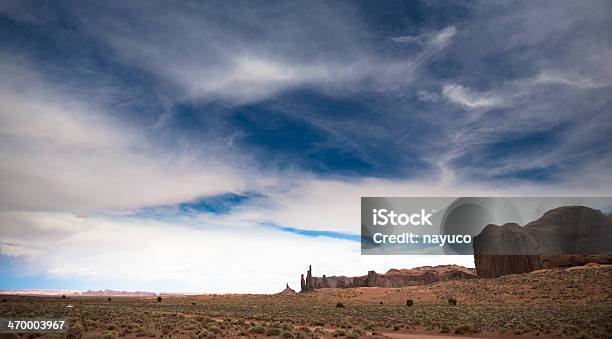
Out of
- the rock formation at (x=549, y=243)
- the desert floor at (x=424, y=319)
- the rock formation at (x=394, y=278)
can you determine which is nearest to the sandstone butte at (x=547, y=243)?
the rock formation at (x=549, y=243)

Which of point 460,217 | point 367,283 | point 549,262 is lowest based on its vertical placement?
point 367,283

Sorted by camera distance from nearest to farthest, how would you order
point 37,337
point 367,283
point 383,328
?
1. point 37,337
2. point 383,328
3. point 367,283

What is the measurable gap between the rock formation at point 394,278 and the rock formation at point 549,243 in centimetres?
3467

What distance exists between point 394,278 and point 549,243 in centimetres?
7072

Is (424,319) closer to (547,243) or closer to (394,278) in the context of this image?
(547,243)

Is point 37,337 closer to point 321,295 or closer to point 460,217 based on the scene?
point 321,295

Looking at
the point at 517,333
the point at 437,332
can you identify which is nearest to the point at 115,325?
the point at 437,332

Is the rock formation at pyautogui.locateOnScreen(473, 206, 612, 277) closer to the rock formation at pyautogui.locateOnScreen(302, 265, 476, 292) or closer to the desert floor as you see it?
the desert floor

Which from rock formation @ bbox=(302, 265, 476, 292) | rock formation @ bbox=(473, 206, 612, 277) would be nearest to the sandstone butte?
rock formation @ bbox=(473, 206, 612, 277)

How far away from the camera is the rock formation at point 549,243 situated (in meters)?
99.8

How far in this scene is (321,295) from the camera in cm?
9000

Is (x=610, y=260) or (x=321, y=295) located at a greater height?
(x=610, y=260)

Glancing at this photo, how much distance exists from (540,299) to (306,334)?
51442 millimetres

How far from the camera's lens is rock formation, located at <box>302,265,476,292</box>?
507 feet
